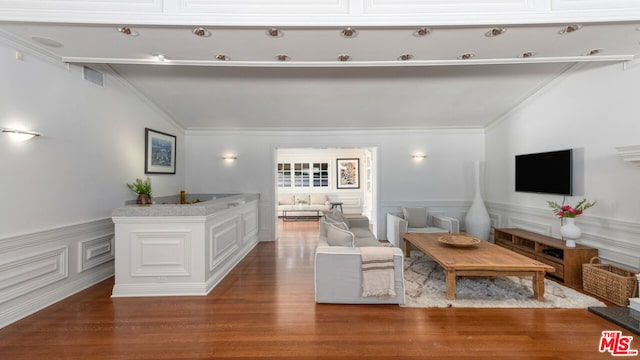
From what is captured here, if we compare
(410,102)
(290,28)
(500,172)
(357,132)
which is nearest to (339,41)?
(290,28)

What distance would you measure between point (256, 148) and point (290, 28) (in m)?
3.89

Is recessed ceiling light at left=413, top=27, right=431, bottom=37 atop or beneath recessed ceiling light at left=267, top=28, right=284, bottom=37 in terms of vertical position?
beneath

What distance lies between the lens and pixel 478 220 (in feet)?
17.8

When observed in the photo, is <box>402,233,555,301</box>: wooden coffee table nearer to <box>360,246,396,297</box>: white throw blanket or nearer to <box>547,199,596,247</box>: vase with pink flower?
<box>360,246,396,297</box>: white throw blanket

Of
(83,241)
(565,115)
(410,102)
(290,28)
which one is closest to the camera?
(290,28)

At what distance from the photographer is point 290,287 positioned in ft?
11.6

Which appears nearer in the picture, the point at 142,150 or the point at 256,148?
the point at 142,150

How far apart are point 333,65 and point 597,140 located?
11.3 ft

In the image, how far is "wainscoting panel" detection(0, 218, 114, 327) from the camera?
272cm

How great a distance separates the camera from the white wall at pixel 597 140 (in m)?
3.29

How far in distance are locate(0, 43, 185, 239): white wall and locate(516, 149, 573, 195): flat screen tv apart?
6.21m

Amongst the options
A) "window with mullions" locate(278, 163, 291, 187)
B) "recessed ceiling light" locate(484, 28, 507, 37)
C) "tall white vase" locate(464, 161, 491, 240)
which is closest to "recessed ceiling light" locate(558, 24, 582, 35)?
"recessed ceiling light" locate(484, 28, 507, 37)

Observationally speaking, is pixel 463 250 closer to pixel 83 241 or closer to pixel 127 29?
pixel 127 29

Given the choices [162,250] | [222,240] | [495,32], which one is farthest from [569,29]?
[162,250]
